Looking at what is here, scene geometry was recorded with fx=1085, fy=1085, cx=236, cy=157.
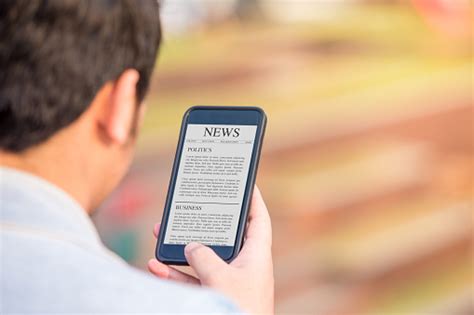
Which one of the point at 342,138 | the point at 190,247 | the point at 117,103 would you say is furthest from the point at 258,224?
the point at 342,138

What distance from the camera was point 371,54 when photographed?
31.4 feet

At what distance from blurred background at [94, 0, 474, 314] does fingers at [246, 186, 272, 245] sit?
543 centimetres

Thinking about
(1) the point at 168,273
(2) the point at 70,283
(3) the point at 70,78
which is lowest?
(1) the point at 168,273

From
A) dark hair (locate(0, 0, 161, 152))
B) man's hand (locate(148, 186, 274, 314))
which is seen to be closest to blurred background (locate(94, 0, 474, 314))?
man's hand (locate(148, 186, 274, 314))

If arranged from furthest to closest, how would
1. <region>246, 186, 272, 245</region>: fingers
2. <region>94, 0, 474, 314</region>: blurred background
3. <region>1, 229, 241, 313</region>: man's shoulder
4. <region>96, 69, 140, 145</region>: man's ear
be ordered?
<region>94, 0, 474, 314</region>: blurred background, <region>246, 186, 272, 245</region>: fingers, <region>96, 69, 140, 145</region>: man's ear, <region>1, 229, 241, 313</region>: man's shoulder

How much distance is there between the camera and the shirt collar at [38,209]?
86 centimetres

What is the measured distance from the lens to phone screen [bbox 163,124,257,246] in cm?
111

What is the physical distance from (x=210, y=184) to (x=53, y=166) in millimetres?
254

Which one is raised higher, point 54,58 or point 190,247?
point 54,58

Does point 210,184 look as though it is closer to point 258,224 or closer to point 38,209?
point 258,224

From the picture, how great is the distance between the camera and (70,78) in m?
0.90

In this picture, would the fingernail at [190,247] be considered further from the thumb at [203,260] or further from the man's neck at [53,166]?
the man's neck at [53,166]

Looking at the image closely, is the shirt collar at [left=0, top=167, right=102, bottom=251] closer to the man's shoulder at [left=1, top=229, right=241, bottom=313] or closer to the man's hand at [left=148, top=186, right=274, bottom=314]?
the man's shoulder at [left=1, top=229, right=241, bottom=313]

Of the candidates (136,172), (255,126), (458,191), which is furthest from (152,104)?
(255,126)
